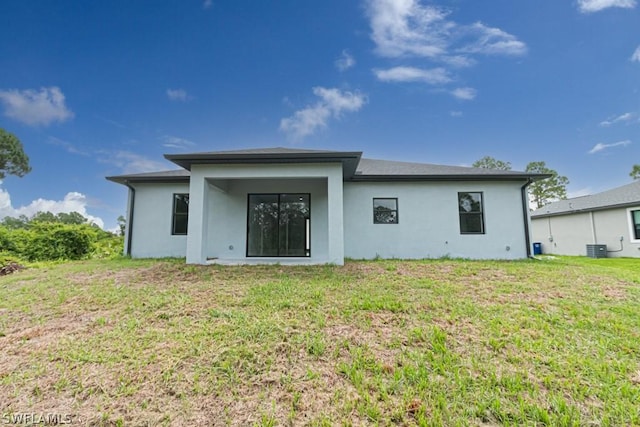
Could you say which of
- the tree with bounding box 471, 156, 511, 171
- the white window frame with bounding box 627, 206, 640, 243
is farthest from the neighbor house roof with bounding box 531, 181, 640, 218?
the tree with bounding box 471, 156, 511, 171

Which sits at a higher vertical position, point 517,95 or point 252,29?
point 252,29

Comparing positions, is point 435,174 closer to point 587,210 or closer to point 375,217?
point 375,217

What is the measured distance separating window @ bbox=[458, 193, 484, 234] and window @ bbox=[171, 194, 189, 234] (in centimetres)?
1010

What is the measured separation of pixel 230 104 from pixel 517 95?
13.7 meters

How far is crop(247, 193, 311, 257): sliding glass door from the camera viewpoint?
32.4ft

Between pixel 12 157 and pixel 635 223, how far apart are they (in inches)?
1509

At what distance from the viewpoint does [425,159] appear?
15.9m

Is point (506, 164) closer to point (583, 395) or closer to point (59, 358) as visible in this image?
point (583, 395)

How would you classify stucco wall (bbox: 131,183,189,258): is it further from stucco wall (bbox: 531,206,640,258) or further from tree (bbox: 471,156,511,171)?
tree (bbox: 471,156,511,171)

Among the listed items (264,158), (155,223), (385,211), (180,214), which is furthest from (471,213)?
(155,223)

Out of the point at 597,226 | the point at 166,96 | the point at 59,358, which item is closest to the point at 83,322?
the point at 59,358

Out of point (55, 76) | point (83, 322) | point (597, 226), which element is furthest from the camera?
point (597, 226)

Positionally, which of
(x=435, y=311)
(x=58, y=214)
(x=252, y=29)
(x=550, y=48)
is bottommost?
(x=435, y=311)

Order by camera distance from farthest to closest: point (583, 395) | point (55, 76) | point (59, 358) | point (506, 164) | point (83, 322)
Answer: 1. point (506, 164)
2. point (55, 76)
3. point (83, 322)
4. point (59, 358)
5. point (583, 395)
